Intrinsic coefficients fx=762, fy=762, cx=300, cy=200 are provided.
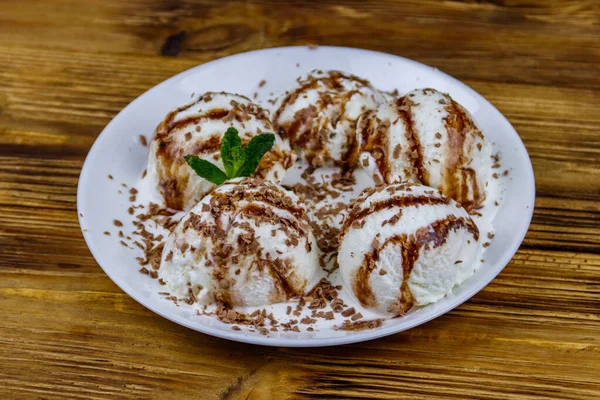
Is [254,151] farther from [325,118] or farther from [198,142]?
[325,118]

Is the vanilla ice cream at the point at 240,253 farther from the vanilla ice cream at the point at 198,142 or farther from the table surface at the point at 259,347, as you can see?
the vanilla ice cream at the point at 198,142

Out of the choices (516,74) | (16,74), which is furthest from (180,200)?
(516,74)

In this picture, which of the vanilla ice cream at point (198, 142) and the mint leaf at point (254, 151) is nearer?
the mint leaf at point (254, 151)

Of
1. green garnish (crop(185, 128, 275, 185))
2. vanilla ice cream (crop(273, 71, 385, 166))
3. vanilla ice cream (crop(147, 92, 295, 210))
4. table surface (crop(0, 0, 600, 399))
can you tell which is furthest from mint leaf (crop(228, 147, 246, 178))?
table surface (crop(0, 0, 600, 399))

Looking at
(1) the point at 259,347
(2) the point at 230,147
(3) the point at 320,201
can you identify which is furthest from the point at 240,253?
(3) the point at 320,201

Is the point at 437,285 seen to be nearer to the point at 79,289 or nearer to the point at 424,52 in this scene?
the point at 79,289

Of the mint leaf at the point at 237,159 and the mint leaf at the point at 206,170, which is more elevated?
the mint leaf at the point at 237,159

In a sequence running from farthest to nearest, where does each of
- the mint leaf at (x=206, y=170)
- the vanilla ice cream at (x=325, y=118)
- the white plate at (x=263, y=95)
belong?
the vanilla ice cream at (x=325, y=118), the mint leaf at (x=206, y=170), the white plate at (x=263, y=95)

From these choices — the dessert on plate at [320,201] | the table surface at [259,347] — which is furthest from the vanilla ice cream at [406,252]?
the table surface at [259,347]
